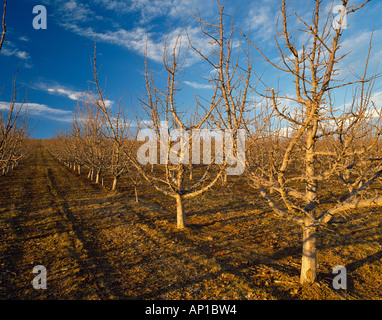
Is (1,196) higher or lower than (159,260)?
higher

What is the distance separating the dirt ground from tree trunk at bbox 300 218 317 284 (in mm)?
159

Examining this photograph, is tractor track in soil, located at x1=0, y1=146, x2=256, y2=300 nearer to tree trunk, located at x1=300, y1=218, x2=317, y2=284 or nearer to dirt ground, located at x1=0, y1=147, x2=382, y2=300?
dirt ground, located at x1=0, y1=147, x2=382, y2=300

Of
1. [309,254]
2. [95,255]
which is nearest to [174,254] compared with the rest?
[95,255]

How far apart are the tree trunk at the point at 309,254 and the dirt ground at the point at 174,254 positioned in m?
0.16

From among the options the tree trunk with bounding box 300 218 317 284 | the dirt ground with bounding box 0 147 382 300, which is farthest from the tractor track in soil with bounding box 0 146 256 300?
the tree trunk with bounding box 300 218 317 284

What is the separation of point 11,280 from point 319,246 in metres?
7.57

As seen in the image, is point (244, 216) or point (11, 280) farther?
point (244, 216)

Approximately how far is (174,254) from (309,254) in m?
3.20

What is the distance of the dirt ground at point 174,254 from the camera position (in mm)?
3957

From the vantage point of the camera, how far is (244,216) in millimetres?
8523
